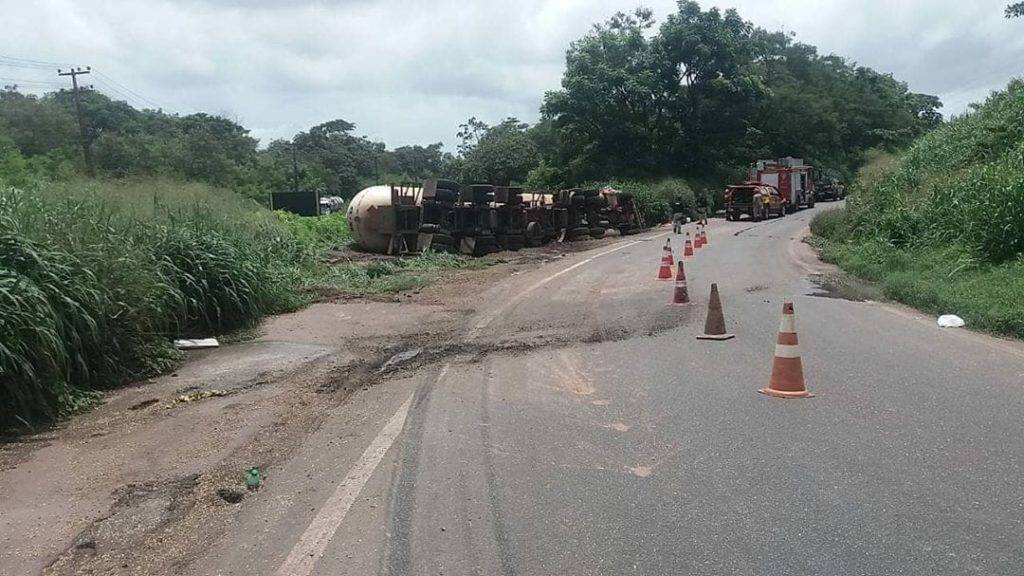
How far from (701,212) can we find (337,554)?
1857 inches

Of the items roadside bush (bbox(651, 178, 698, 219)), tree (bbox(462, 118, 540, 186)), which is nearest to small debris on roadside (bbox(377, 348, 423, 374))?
roadside bush (bbox(651, 178, 698, 219))

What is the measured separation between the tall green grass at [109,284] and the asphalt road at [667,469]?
2699mm

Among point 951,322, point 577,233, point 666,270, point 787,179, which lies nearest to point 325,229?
point 577,233

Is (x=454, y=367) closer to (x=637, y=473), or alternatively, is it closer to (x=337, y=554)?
(x=637, y=473)

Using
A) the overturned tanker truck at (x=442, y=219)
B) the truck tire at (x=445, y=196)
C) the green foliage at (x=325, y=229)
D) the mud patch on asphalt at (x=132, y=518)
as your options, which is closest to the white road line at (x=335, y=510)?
the mud patch on asphalt at (x=132, y=518)

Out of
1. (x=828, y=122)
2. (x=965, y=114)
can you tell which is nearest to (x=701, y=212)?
(x=965, y=114)

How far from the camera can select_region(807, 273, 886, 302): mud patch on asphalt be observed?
46.1 feet

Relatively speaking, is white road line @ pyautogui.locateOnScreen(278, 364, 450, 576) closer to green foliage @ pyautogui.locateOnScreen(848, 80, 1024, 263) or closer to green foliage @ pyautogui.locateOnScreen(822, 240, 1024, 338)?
green foliage @ pyautogui.locateOnScreen(822, 240, 1024, 338)

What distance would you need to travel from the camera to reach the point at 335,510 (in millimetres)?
4809

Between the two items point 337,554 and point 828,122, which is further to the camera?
point 828,122

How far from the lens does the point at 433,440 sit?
6145 mm

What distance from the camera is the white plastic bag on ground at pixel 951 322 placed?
1098 cm

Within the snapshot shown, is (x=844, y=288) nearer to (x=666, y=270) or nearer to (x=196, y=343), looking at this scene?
(x=666, y=270)

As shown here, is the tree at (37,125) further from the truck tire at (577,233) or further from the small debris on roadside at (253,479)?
the small debris on roadside at (253,479)
